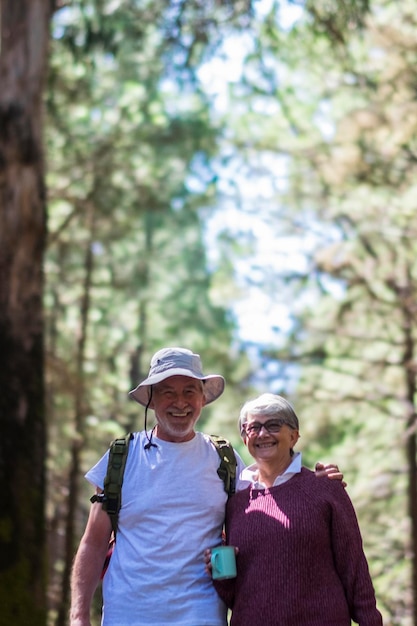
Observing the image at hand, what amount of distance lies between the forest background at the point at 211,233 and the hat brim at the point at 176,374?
3.77m

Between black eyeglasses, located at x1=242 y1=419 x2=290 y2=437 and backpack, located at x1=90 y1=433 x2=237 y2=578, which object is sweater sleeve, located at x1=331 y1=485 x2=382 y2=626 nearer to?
black eyeglasses, located at x1=242 y1=419 x2=290 y2=437

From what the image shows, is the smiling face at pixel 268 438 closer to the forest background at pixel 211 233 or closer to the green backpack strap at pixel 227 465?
the green backpack strap at pixel 227 465

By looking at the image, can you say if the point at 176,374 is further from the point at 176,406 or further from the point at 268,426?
the point at 268,426

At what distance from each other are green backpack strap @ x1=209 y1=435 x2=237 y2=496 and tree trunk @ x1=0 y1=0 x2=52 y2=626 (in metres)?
3.83

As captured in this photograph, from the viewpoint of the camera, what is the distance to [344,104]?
61.7 ft

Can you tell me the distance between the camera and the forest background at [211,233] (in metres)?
8.19

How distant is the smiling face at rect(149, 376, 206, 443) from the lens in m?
3.90

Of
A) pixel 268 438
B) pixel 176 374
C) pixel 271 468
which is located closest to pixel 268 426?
pixel 268 438

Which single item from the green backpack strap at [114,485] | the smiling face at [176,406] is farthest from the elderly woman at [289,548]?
the green backpack strap at [114,485]

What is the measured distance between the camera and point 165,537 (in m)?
3.72

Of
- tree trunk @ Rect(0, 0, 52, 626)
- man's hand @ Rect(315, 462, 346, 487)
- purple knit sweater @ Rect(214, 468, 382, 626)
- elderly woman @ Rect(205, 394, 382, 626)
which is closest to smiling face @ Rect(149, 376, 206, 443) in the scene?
elderly woman @ Rect(205, 394, 382, 626)

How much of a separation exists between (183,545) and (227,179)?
17582 millimetres

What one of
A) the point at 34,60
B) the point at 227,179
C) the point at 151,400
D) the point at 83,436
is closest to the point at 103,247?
the point at 227,179

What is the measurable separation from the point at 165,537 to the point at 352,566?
72cm
